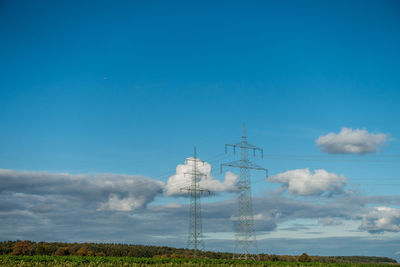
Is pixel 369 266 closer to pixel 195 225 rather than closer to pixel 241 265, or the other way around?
pixel 241 265

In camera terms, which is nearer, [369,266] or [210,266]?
[210,266]

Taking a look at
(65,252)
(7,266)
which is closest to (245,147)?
(7,266)

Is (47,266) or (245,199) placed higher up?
(245,199)

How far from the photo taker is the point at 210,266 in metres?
72.5

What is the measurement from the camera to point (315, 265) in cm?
8869

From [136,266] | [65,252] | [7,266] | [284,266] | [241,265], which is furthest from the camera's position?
[65,252]

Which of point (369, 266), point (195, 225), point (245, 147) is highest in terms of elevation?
point (245, 147)

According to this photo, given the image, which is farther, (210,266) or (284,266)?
(284,266)

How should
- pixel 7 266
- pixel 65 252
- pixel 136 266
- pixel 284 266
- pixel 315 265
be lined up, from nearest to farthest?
pixel 7 266 < pixel 136 266 < pixel 284 266 < pixel 315 265 < pixel 65 252

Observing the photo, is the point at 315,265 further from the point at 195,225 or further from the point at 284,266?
the point at 195,225

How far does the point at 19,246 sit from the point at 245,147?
450 feet

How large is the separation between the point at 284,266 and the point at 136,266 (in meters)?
30.5

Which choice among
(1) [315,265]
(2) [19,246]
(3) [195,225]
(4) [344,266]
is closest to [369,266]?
(4) [344,266]

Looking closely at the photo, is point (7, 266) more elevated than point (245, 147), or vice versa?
point (245, 147)
